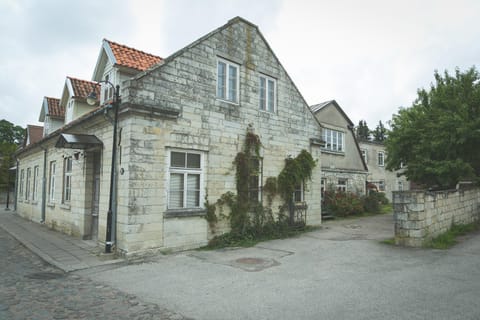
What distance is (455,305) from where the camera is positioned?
16.0ft

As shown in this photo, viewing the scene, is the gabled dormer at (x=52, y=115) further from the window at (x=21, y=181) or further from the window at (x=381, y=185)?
the window at (x=381, y=185)

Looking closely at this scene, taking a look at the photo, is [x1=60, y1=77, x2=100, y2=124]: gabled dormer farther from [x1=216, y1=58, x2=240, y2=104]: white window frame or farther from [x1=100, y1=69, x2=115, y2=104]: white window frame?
[x1=216, y1=58, x2=240, y2=104]: white window frame

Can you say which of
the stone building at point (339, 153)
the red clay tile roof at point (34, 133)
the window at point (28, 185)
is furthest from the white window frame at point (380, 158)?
the red clay tile roof at point (34, 133)

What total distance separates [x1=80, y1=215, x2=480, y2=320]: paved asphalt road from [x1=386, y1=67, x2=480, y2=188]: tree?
5.75m

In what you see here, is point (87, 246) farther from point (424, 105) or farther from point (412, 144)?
point (424, 105)

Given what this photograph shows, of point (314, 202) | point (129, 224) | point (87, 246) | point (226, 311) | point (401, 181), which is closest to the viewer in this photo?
point (226, 311)

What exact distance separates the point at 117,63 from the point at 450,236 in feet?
38.9

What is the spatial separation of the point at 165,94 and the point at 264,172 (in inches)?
184

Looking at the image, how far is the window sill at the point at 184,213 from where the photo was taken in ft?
29.2

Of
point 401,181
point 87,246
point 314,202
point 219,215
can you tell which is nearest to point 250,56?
point 219,215

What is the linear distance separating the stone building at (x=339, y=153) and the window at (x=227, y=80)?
1014cm

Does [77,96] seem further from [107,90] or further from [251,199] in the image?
[251,199]

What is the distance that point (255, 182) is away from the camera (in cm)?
1162

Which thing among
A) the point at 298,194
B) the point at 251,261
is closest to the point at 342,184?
the point at 298,194
